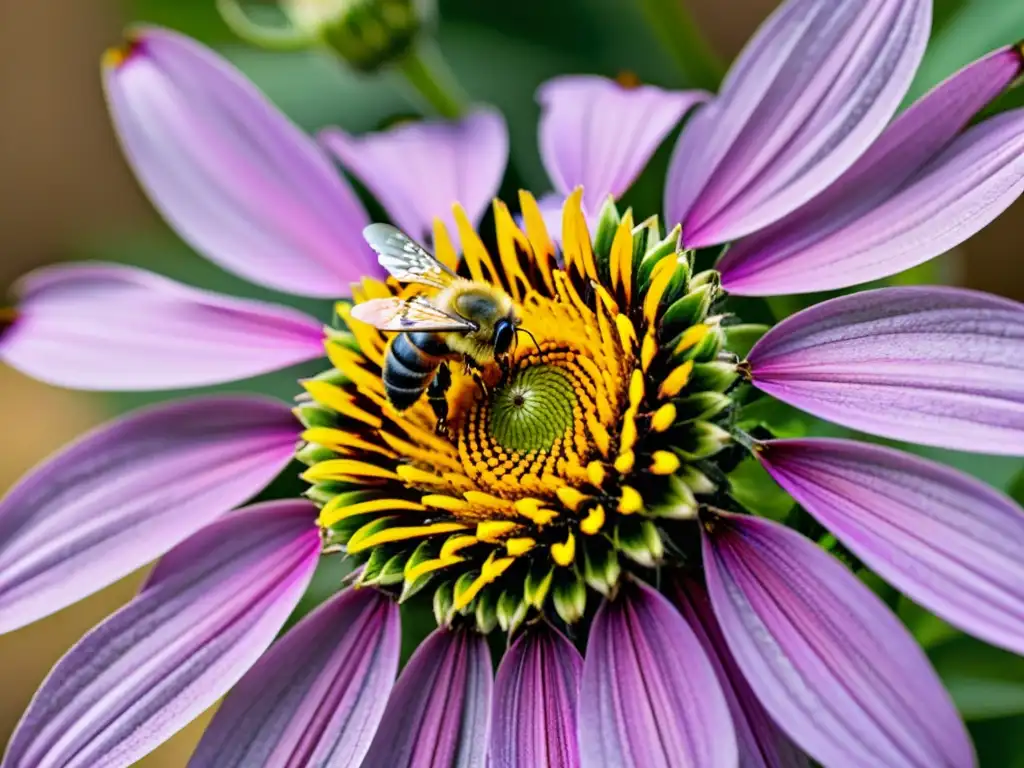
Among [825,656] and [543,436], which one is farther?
[543,436]

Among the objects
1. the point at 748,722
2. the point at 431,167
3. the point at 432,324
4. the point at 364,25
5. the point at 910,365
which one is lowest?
the point at 748,722

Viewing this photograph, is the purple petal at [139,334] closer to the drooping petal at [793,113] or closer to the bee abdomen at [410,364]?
the bee abdomen at [410,364]

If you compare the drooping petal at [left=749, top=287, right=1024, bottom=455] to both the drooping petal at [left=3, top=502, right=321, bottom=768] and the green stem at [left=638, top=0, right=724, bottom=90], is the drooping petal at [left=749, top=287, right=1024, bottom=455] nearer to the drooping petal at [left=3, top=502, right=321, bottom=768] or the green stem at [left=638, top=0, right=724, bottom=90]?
the drooping petal at [left=3, top=502, right=321, bottom=768]

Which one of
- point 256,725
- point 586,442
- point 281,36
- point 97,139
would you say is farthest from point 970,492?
point 97,139

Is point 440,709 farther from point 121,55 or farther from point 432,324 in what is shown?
point 121,55

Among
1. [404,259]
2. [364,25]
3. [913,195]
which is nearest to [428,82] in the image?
[364,25]

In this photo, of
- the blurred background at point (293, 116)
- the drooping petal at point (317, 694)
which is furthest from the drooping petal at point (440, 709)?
the blurred background at point (293, 116)
